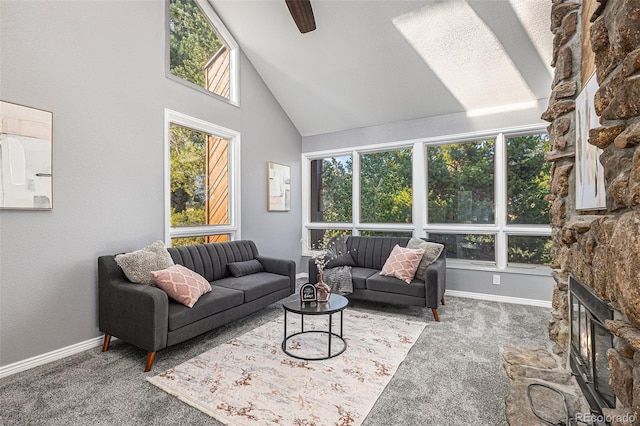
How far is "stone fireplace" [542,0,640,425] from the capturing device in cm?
98

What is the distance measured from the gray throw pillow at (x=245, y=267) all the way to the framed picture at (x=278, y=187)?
1254 mm

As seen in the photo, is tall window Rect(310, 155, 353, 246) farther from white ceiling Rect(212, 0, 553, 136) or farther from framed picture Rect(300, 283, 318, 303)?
framed picture Rect(300, 283, 318, 303)

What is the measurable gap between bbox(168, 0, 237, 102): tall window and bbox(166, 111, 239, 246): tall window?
1.89ft

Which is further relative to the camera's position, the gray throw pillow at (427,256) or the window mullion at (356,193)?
the window mullion at (356,193)

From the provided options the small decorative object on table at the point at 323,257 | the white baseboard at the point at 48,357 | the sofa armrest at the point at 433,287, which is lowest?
the white baseboard at the point at 48,357

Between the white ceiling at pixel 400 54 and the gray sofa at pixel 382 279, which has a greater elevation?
the white ceiling at pixel 400 54

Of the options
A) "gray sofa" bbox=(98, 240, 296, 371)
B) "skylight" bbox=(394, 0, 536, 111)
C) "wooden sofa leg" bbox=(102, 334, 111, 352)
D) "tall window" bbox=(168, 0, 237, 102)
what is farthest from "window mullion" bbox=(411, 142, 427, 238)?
"wooden sofa leg" bbox=(102, 334, 111, 352)

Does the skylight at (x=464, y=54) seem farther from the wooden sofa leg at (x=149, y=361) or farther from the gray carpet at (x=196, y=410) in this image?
the wooden sofa leg at (x=149, y=361)

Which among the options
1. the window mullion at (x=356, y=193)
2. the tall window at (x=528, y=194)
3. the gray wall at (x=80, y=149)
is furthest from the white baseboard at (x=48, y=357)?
the tall window at (x=528, y=194)

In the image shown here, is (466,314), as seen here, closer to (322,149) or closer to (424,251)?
(424,251)

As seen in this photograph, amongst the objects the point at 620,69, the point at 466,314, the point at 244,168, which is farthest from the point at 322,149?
the point at 620,69

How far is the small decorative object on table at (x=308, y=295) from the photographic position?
2.73m

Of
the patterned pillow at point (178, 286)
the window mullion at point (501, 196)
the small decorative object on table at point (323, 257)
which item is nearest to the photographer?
the patterned pillow at point (178, 286)

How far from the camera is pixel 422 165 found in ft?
15.8
